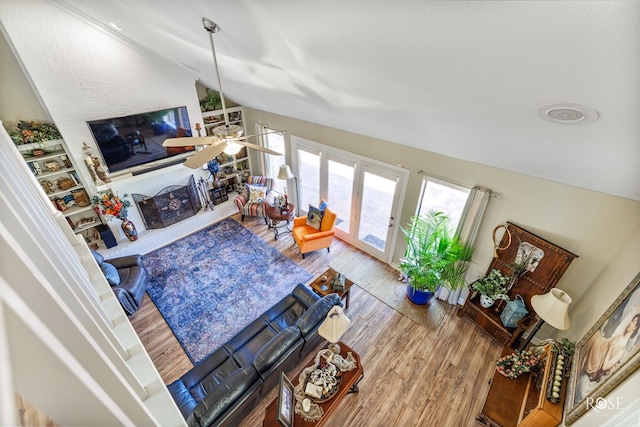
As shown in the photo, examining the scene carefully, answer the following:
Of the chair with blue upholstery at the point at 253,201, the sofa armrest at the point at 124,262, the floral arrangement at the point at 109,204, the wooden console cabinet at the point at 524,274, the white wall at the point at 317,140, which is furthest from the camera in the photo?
the chair with blue upholstery at the point at 253,201

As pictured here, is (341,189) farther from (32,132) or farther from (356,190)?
(32,132)

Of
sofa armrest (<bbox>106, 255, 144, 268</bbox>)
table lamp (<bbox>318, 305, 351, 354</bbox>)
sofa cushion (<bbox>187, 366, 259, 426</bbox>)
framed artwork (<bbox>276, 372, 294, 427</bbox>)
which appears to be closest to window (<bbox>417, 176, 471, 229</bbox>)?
table lamp (<bbox>318, 305, 351, 354</bbox>)

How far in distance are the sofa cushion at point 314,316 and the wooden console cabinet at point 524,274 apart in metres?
2.17

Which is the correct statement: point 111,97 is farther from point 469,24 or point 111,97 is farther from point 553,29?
point 553,29

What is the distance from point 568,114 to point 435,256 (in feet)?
8.50

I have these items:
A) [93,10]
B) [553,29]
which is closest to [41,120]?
[93,10]

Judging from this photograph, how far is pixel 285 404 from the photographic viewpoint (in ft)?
8.39

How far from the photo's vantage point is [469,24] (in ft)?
4.66

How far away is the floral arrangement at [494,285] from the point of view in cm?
375

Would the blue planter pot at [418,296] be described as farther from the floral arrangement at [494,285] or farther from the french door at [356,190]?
the french door at [356,190]

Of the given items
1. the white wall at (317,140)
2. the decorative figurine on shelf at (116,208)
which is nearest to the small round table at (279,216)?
the white wall at (317,140)

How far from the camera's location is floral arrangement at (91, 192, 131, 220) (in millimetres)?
4926

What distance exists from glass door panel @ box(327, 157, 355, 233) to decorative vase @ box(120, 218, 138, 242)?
150 inches

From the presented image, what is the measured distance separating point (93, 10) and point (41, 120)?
2060 mm
